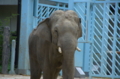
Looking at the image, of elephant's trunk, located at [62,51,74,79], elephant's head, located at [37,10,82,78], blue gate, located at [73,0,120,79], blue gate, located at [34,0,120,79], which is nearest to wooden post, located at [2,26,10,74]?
blue gate, located at [34,0,120,79]

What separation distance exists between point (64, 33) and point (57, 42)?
24cm

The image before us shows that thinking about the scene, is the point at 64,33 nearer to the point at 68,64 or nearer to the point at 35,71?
the point at 68,64

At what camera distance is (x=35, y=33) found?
822 centimetres

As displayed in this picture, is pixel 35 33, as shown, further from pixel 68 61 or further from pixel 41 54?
pixel 68 61

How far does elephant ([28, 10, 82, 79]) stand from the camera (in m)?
6.88

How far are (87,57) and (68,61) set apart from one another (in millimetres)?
5369

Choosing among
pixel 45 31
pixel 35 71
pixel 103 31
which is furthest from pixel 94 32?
pixel 45 31

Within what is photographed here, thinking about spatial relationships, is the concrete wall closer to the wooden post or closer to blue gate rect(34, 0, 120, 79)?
blue gate rect(34, 0, 120, 79)

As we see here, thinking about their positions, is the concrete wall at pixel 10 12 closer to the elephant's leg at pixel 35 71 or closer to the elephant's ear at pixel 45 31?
the elephant's leg at pixel 35 71

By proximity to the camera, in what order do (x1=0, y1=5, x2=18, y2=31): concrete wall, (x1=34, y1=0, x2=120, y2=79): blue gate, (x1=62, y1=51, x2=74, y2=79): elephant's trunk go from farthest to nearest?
(x1=0, y1=5, x2=18, y2=31): concrete wall → (x1=34, y1=0, x2=120, y2=79): blue gate → (x1=62, y1=51, x2=74, y2=79): elephant's trunk

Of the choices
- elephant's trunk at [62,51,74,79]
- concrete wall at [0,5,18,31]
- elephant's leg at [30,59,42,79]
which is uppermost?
concrete wall at [0,5,18,31]

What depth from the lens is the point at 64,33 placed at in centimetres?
699

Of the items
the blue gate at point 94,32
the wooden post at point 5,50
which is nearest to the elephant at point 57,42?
the blue gate at point 94,32

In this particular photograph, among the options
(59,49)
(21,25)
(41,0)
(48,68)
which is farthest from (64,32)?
(41,0)
